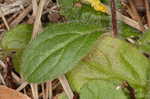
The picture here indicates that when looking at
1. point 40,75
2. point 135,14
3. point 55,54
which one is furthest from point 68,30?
point 135,14

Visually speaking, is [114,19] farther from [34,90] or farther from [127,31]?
[34,90]

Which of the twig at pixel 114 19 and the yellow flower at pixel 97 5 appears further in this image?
the yellow flower at pixel 97 5

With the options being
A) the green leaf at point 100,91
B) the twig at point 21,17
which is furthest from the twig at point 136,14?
the twig at point 21,17

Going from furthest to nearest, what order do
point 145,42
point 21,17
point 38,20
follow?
point 21,17 < point 38,20 < point 145,42

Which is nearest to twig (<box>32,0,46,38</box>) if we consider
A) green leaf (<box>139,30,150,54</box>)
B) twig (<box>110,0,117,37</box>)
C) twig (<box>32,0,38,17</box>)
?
twig (<box>32,0,38,17</box>)

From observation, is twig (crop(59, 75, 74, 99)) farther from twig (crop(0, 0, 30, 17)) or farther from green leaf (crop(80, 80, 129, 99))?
twig (crop(0, 0, 30, 17))

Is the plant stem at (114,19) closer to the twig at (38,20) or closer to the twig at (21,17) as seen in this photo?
the twig at (38,20)

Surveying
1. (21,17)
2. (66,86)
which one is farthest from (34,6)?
(66,86)
